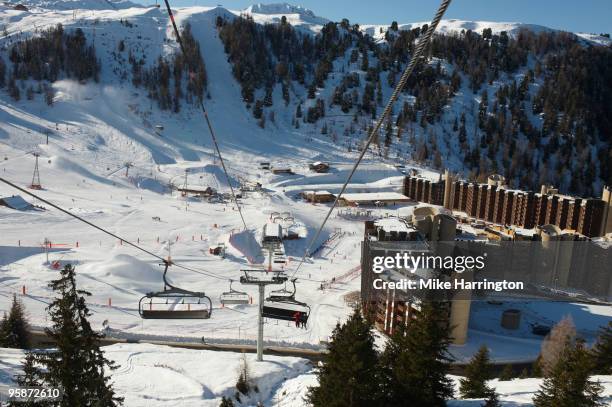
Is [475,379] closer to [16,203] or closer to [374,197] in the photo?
[16,203]

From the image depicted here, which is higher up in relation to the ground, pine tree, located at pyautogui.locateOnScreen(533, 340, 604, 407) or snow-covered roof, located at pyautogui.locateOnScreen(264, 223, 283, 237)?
pine tree, located at pyautogui.locateOnScreen(533, 340, 604, 407)

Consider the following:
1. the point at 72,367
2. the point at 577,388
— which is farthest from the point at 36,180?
the point at 577,388

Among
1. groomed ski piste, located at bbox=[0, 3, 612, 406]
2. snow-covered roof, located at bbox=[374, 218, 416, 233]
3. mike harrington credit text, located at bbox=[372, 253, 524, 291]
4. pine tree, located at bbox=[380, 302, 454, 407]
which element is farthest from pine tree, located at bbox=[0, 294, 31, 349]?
snow-covered roof, located at bbox=[374, 218, 416, 233]

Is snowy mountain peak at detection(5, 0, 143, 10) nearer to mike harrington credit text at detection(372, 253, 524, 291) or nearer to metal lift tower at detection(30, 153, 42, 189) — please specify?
metal lift tower at detection(30, 153, 42, 189)

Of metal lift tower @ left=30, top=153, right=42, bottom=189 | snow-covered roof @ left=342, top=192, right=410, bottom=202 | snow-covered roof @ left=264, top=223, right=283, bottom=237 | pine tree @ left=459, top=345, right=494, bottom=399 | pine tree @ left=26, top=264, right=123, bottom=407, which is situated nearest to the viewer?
pine tree @ left=26, top=264, right=123, bottom=407

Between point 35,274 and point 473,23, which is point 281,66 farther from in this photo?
point 473,23

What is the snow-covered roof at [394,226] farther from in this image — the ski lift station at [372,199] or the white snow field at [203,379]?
the ski lift station at [372,199]
